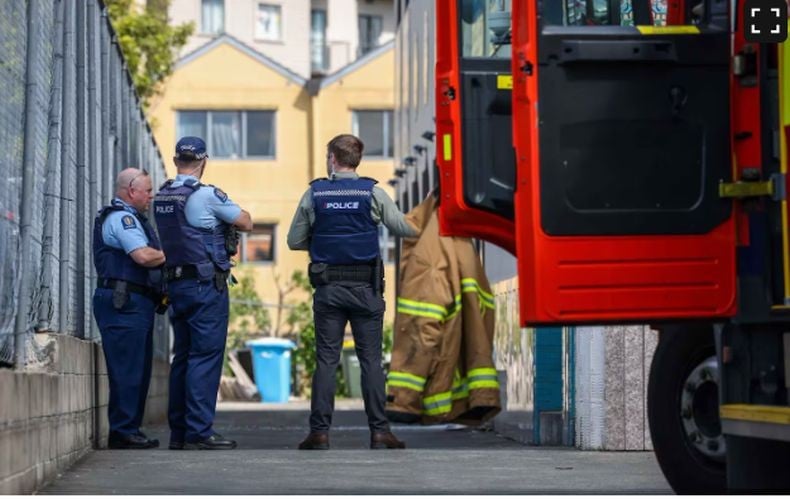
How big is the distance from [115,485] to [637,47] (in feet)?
10.0

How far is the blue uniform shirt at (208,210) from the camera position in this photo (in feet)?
40.1

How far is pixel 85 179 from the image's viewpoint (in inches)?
473

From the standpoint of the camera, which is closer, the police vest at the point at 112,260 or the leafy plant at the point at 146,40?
the police vest at the point at 112,260

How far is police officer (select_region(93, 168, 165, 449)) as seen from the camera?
1214 centimetres

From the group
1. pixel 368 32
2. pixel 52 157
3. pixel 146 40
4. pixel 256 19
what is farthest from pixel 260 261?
pixel 52 157

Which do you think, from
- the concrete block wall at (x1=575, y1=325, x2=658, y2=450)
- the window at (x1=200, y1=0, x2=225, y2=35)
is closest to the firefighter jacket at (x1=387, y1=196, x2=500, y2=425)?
the concrete block wall at (x1=575, y1=325, x2=658, y2=450)

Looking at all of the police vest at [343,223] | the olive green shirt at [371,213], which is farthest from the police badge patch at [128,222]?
the police vest at [343,223]

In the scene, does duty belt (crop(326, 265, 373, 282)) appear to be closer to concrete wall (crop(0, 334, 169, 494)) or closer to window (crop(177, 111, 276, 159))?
concrete wall (crop(0, 334, 169, 494))

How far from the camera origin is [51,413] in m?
9.30

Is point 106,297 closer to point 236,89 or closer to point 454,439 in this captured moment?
point 454,439

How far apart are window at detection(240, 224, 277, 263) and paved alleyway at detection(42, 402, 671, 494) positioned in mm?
38889

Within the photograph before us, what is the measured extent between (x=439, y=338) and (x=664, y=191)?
5611 mm

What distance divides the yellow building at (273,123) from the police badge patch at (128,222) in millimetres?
38856

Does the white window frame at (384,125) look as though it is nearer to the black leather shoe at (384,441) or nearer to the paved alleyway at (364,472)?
the paved alleyway at (364,472)
